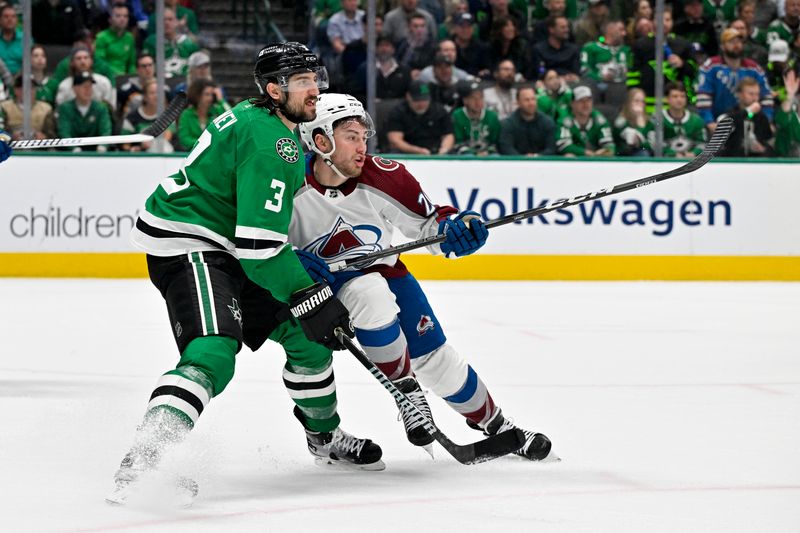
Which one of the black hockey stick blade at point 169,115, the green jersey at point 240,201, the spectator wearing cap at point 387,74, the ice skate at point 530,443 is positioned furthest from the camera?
the spectator wearing cap at point 387,74

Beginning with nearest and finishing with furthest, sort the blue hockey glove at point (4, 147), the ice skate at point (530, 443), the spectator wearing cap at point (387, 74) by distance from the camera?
the ice skate at point (530, 443) → the blue hockey glove at point (4, 147) → the spectator wearing cap at point (387, 74)

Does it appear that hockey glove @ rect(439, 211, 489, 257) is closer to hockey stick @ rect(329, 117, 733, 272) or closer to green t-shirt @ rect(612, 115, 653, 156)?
hockey stick @ rect(329, 117, 733, 272)

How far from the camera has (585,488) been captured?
279cm

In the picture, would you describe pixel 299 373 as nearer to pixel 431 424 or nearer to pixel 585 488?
pixel 431 424

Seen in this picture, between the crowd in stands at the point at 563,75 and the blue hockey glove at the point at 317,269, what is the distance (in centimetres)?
533

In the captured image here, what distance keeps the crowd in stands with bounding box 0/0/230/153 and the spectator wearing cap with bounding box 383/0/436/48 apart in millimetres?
1128

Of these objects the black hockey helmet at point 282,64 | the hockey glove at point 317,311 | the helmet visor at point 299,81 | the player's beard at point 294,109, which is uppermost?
the black hockey helmet at point 282,64

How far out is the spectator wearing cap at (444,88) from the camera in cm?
836

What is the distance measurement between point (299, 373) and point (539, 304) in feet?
13.1

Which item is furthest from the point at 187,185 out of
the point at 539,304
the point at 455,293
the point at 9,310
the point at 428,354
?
the point at 455,293

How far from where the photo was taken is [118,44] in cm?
823

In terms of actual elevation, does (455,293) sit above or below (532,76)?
below

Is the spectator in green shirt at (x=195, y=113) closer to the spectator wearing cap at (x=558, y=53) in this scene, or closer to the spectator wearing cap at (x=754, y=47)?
the spectator wearing cap at (x=558, y=53)

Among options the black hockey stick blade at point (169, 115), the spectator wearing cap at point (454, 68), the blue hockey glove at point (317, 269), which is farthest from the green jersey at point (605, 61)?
the blue hockey glove at point (317, 269)
